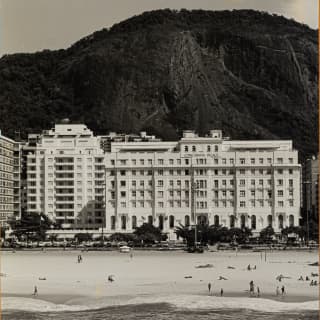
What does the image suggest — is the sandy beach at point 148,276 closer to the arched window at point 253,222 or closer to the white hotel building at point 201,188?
the arched window at point 253,222

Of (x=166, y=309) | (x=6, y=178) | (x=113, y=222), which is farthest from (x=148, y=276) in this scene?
(x=6, y=178)

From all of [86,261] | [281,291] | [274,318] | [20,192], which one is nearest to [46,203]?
[20,192]

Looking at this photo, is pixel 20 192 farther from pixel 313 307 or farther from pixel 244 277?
pixel 313 307

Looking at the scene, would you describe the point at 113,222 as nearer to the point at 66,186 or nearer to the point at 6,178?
the point at 66,186

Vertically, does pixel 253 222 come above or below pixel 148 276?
above

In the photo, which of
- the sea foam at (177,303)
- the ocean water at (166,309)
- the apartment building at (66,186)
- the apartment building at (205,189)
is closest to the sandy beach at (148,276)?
the sea foam at (177,303)

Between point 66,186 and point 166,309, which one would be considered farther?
point 66,186

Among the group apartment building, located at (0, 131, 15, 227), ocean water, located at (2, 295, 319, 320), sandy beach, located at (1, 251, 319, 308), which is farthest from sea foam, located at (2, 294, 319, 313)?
apartment building, located at (0, 131, 15, 227)
